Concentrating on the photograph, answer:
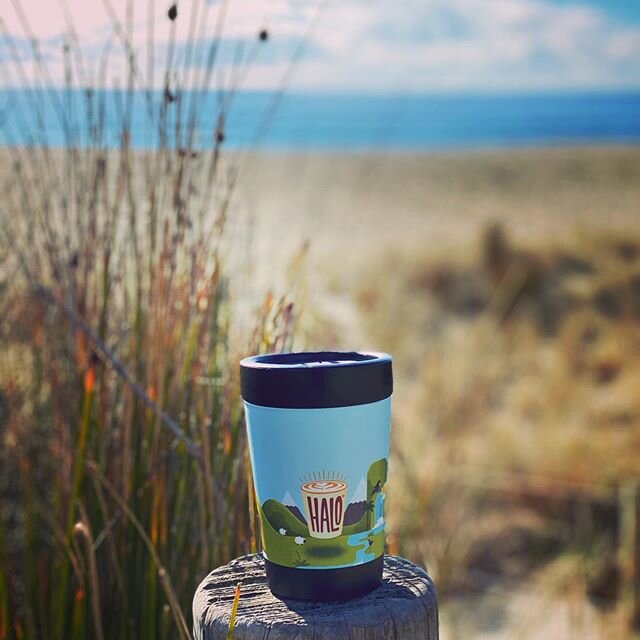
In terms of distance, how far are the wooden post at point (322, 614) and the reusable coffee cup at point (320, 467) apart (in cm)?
2

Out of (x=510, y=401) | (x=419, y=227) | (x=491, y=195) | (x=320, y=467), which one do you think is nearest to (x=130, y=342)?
(x=320, y=467)

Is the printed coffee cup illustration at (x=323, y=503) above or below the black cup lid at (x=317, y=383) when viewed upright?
below

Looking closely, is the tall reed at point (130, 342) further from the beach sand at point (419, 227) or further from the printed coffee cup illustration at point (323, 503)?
the printed coffee cup illustration at point (323, 503)

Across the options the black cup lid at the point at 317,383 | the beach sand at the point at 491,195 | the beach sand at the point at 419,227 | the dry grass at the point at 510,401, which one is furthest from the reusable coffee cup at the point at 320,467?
the beach sand at the point at 491,195

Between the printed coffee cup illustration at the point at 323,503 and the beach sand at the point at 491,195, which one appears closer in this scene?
the printed coffee cup illustration at the point at 323,503

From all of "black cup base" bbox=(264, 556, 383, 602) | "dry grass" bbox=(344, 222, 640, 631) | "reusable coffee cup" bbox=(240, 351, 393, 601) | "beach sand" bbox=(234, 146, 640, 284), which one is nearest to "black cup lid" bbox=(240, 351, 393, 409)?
"reusable coffee cup" bbox=(240, 351, 393, 601)

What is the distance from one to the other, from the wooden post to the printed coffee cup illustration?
77mm

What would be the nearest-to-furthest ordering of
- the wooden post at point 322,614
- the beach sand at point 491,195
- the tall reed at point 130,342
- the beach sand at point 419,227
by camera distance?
the wooden post at point 322,614 < the tall reed at point 130,342 < the beach sand at point 419,227 < the beach sand at point 491,195

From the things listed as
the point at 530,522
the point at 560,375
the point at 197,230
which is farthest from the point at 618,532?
the point at 560,375

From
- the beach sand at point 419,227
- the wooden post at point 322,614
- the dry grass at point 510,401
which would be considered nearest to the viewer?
the wooden post at point 322,614

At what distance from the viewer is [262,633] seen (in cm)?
81

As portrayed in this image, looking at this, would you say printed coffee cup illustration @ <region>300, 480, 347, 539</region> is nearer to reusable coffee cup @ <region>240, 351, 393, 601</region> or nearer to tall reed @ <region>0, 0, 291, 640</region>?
reusable coffee cup @ <region>240, 351, 393, 601</region>

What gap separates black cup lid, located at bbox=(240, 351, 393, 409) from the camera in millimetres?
840

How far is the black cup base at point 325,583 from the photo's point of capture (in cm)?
87
